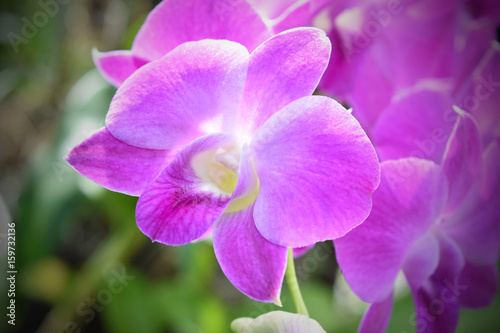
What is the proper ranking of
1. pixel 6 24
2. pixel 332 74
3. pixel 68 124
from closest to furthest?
pixel 332 74
pixel 68 124
pixel 6 24

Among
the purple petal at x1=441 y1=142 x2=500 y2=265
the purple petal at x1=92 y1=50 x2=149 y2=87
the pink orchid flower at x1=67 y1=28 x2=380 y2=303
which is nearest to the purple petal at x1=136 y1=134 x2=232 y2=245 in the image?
the pink orchid flower at x1=67 y1=28 x2=380 y2=303

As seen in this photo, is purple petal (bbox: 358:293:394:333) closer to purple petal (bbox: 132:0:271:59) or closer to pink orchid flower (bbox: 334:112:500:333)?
pink orchid flower (bbox: 334:112:500:333)

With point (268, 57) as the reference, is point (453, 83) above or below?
below

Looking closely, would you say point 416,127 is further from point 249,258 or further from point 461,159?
point 249,258

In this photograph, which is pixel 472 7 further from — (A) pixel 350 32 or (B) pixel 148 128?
(B) pixel 148 128

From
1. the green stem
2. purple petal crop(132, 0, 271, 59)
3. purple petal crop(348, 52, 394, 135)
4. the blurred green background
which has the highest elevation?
purple petal crop(132, 0, 271, 59)

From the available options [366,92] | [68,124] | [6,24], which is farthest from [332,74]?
[6,24]

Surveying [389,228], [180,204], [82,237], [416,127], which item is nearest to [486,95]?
[416,127]
